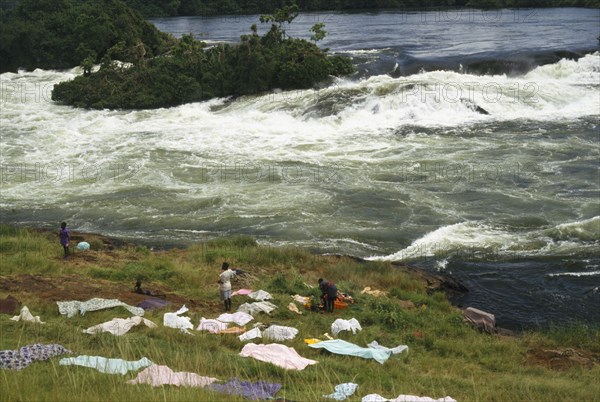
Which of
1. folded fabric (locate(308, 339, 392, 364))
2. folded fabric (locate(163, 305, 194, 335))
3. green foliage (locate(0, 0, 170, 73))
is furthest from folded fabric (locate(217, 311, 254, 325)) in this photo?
green foliage (locate(0, 0, 170, 73))

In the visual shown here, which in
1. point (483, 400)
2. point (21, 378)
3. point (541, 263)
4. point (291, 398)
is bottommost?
point (541, 263)

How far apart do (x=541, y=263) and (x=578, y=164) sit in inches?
Result: 325

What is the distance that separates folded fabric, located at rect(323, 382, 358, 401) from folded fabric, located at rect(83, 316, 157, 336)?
367 centimetres

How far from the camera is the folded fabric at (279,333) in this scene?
9906 millimetres

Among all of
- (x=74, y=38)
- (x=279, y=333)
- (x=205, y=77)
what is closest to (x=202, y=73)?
(x=205, y=77)

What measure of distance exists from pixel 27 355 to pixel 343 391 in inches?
128

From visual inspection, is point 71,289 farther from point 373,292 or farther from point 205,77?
point 205,77

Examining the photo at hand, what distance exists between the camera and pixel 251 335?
9.90m

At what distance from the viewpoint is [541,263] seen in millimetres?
14336

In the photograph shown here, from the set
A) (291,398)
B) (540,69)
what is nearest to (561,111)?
(540,69)

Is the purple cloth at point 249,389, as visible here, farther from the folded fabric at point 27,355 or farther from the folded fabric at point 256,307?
the folded fabric at point 256,307

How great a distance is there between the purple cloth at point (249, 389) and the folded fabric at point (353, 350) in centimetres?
308

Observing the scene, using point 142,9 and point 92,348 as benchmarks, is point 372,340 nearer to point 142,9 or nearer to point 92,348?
point 92,348

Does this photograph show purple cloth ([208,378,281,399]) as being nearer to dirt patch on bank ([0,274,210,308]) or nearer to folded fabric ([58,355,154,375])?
folded fabric ([58,355,154,375])
